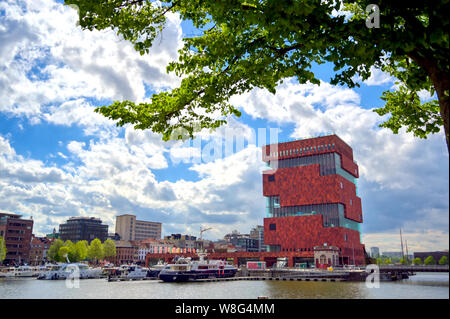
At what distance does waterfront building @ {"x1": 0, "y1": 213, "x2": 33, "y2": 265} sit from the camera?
120 metres

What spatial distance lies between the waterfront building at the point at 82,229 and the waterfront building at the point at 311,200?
12252cm

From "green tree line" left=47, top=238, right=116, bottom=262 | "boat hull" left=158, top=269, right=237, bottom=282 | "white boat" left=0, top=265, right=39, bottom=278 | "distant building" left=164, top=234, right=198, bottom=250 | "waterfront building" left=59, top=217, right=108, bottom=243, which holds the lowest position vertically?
"white boat" left=0, top=265, right=39, bottom=278

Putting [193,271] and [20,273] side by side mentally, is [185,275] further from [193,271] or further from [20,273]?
[20,273]

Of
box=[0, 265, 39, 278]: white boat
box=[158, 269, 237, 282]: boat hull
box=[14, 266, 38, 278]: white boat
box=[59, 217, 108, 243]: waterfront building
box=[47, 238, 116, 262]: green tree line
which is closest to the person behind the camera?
box=[158, 269, 237, 282]: boat hull

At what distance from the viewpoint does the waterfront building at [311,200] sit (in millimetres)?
99562

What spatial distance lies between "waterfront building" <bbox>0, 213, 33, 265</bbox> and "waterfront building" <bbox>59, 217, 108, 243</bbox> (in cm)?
6644

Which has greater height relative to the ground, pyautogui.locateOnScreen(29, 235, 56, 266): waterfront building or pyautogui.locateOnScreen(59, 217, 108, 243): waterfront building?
pyautogui.locateOnScreen(59, 217, 108, 243): waterfront building

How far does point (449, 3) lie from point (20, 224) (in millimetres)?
143363

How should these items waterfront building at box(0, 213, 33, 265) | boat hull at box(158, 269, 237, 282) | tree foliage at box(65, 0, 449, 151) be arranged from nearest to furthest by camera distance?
tree foliage at box(65, 0, 449, 151), boat hull at box(158, 269, 237, 282), waterfront building at box(0, 213, 33, 265)

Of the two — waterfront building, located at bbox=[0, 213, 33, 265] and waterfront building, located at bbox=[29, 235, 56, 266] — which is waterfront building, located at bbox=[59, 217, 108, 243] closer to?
waterfront building, located at bbox=[29, 235, 56, 266]

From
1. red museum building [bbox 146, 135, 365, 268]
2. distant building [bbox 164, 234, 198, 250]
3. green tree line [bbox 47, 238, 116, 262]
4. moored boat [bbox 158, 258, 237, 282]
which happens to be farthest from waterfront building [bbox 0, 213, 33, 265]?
moored boat [bbox 158, 258, 237, 282]

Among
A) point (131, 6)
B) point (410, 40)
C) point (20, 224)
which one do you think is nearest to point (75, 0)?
point (131, 6)

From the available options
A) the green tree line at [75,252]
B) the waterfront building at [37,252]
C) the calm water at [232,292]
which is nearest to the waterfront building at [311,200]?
the calm water at [232,292]

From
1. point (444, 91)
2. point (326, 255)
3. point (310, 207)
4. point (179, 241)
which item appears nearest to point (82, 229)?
point (179, 241)
